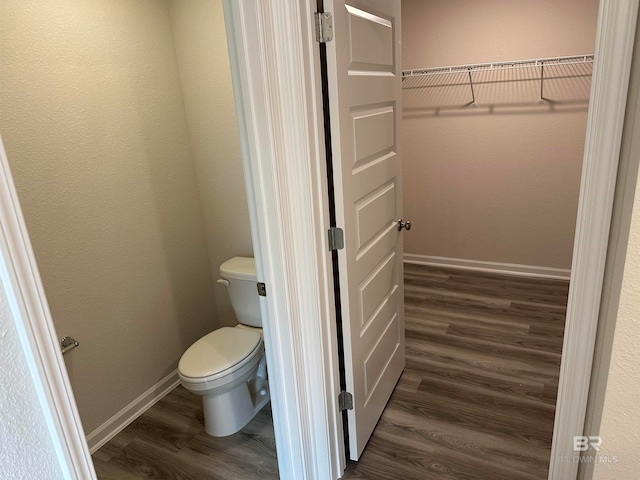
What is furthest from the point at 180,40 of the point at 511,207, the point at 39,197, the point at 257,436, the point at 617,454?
the point at 511,207

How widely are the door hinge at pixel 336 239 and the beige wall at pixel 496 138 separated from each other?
242cm

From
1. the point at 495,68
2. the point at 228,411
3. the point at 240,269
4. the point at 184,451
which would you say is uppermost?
the point at 495,68

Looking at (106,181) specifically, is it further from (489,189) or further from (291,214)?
(489,189)

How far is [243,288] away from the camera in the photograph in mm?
2391

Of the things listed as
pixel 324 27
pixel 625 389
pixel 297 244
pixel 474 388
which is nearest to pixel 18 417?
pixel 297 244

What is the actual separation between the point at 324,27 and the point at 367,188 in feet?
2.07

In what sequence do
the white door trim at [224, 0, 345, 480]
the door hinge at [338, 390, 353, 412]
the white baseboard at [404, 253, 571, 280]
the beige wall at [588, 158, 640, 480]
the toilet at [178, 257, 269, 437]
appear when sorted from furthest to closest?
the white baseboard at [404, 253, 571, 280] < the toilet at [178, 257, 269, 437] < the door hinge at [338, 390, 353, 412] < the white door trim at [224, 0, 345, 480] < the beige wall at [588, 158, 640, 480]

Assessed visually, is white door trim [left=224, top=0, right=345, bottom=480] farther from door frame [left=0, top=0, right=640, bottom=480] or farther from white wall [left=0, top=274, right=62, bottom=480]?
white wall [left=0, top=274, right=62, bottom=480]

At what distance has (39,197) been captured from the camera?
1.86m

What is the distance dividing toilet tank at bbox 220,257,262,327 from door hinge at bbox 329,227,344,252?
2.74ft

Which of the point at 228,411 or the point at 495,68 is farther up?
the point at 495,68

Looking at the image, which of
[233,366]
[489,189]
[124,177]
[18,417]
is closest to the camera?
[18,417]

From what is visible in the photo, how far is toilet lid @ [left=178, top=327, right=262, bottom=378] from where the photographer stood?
80.6 inches

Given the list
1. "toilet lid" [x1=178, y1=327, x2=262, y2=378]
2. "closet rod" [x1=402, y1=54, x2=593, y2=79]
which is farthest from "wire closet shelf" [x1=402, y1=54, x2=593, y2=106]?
"toilet lid" [x1=178, y1=327, x2=262, y2=378]
